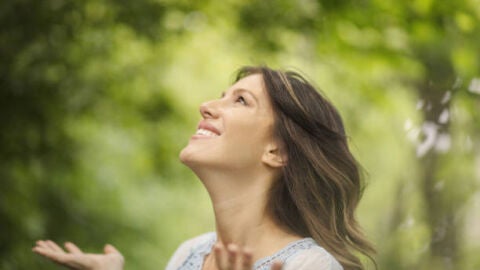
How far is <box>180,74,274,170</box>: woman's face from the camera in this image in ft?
6.59

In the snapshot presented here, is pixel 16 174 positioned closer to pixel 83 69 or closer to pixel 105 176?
pixel 83 69

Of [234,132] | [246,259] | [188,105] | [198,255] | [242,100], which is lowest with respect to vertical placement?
[246,259]

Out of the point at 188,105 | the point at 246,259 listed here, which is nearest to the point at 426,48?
the point at 246,259

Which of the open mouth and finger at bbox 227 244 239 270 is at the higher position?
the open mouth

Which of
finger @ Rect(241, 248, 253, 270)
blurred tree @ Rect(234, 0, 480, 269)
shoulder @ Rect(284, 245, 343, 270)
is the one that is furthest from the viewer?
blurred tree @ Rect(234, 0, 480, 269)

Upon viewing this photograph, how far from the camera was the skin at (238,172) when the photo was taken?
2.02m

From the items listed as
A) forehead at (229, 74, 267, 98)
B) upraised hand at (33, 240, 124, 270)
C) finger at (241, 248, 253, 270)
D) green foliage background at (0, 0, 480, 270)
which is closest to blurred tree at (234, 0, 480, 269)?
green foliage background at (0, 0, 480, 270)

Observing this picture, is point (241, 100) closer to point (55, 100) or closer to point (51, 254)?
point (51, 254)

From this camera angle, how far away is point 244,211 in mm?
2053

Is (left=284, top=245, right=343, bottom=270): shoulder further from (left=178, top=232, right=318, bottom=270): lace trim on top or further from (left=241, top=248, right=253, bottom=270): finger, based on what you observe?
(left=241, top=248, right=253, bottom=270): finger

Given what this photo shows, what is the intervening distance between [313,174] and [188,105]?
15.8 feet

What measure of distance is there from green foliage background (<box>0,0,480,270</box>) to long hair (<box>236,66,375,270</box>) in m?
0.61

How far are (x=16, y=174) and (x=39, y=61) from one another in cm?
95

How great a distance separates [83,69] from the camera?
15.4 ft
